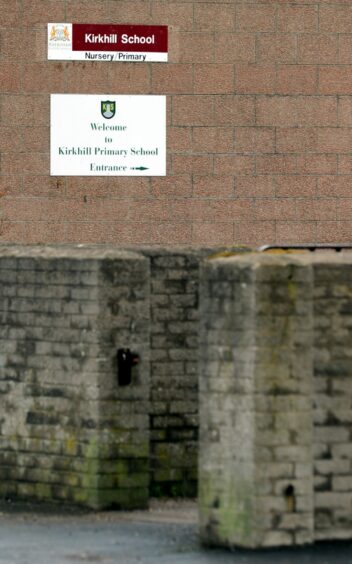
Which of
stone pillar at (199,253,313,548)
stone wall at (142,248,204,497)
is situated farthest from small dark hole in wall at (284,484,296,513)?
stone wall at (142,248,204,497)

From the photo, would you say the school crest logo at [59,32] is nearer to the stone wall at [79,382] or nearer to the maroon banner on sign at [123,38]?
the maroon banner on sign at [123,38]

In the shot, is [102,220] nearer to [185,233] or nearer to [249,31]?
[185,233]

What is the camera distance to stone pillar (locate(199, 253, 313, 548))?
12.3 m

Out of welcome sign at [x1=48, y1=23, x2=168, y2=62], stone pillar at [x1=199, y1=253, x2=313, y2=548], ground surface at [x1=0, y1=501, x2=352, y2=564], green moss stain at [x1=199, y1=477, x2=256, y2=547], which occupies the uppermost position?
welcome sign at [x1=48, y1=23, x2=168, y2=62]

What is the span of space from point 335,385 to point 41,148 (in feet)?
43.1

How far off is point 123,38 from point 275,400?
44.5 ft

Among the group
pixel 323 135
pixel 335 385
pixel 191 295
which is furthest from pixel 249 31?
pixel 335 385

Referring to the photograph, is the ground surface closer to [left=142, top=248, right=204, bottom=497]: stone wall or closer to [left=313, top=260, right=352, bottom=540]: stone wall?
[left=313, top=260, right=352, bottom=540]: stone wall

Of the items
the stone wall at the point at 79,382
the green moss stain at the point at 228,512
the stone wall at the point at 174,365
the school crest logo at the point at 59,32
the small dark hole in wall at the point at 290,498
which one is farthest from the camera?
the school crest logo at the point at 59,32

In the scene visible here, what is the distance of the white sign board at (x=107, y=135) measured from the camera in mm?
25312

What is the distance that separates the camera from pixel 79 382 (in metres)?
14.9

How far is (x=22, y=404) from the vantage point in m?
15.4

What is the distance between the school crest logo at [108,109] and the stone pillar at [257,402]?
13.0 metres

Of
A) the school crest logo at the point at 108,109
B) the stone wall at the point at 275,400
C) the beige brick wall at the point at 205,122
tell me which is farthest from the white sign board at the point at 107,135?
the stone wall at the point at 275,400
